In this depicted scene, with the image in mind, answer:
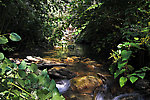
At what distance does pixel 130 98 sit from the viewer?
2512mm

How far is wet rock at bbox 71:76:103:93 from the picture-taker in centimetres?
291

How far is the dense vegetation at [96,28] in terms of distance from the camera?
5.62 feet

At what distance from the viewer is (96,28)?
3828mm

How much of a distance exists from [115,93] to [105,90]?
231 millimetres

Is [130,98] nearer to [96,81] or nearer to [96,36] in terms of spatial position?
[96,81]

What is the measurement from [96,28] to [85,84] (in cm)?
177

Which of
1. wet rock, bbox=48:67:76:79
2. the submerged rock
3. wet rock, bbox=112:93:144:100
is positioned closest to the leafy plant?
wet rock, bbox=112:93:144:100

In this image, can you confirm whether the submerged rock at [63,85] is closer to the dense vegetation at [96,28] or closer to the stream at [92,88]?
the stream at [92,88]

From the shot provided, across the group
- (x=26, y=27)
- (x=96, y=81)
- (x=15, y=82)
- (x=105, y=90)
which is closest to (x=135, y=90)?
(x=105, y=90)

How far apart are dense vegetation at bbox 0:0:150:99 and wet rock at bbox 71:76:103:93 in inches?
21.3

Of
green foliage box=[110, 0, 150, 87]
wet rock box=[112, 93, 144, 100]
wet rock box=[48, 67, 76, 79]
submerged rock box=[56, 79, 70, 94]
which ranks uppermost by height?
green foliage box=[110, 0, 150, 87]

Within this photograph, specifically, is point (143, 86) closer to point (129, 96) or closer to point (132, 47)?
point (129, 96)

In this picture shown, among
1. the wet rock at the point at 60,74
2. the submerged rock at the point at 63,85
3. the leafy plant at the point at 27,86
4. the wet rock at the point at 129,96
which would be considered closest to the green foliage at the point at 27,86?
the leafy plant at the point at 27,86

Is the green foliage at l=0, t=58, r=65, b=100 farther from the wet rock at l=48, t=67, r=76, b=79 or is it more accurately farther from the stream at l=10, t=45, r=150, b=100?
the wet rock at l=48, t=67, r=76, b=79
